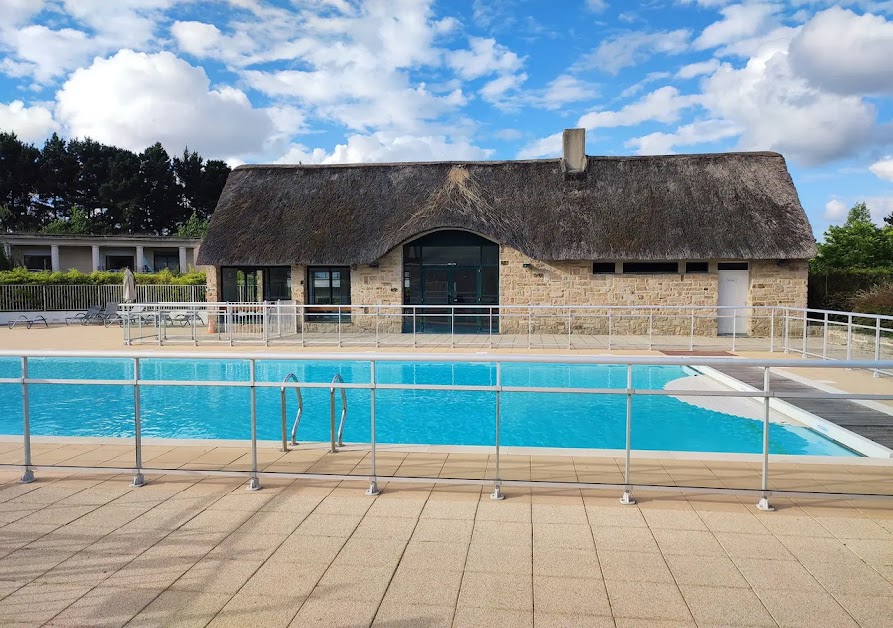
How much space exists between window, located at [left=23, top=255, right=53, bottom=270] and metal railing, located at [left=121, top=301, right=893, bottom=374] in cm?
2080

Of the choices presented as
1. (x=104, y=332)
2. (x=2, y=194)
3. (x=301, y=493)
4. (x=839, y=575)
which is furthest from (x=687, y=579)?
(x=2, y=194)

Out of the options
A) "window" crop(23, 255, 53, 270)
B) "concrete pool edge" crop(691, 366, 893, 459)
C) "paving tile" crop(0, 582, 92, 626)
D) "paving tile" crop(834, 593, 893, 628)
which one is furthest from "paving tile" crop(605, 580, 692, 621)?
"window" crop(23, 255, 53, 270)

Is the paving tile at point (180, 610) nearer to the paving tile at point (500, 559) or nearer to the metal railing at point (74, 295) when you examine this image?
the paving tile at point (500, 559)

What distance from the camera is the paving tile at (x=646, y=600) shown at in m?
2.78

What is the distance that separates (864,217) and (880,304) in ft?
152

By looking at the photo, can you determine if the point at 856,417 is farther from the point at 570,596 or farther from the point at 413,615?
the point at 413,615

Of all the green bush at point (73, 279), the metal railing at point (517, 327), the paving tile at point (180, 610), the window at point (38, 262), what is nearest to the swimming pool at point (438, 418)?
the paving tile at point (180, 610)

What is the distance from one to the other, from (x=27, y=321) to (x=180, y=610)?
860 inches

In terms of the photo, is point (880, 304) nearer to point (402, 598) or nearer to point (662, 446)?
point (662, 446)

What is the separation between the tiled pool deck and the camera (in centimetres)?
283

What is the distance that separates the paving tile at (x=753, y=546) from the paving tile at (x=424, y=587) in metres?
1.57

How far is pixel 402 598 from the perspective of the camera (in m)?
2.93

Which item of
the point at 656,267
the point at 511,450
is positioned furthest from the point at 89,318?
the point at 511,450

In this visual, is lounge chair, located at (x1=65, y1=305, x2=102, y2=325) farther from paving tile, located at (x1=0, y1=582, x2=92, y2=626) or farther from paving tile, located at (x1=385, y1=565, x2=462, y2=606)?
paving tile, located at (x1=385, y1=565, x2=462, y2=606)
